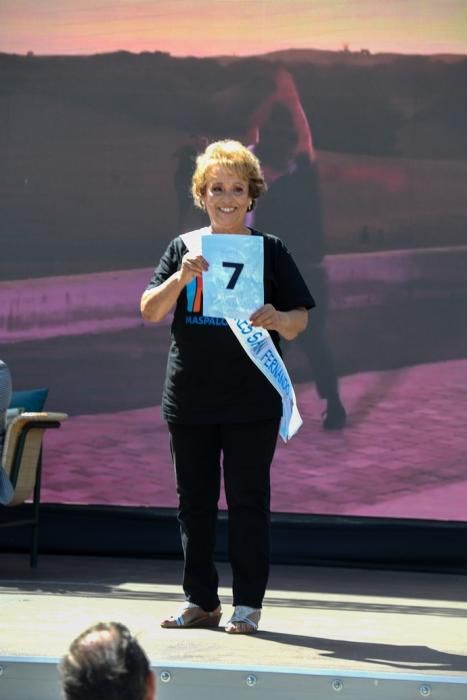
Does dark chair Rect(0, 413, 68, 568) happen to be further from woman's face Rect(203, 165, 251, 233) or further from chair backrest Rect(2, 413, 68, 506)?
woman's face Rect(203, 165, 251, 233)

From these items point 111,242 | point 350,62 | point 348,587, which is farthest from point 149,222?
point 348,587

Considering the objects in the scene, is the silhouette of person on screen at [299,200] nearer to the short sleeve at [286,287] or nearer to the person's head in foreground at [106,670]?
the short sleeve at [286,287]

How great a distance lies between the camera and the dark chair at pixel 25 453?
612 cm

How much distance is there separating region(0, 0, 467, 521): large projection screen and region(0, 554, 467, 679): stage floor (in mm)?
411

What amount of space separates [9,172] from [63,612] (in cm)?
249

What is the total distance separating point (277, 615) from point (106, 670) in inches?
129

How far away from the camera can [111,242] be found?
22.0 feet

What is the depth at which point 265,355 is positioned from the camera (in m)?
4.57

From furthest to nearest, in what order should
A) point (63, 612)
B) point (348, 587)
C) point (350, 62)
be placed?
1. point (350, 62)
2. point (348, 587)
3. point (63, 612)

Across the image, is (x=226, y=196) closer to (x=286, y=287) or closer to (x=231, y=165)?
(x=231, y=165)

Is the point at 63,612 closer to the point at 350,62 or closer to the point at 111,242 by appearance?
the point at 111,242

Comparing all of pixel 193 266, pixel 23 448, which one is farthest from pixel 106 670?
pixel 23 448

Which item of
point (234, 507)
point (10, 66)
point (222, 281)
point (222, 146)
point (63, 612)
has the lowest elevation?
point (63, 612)

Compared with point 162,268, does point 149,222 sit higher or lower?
higher
